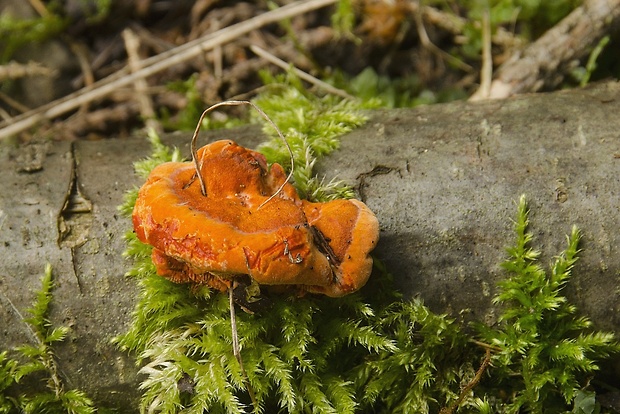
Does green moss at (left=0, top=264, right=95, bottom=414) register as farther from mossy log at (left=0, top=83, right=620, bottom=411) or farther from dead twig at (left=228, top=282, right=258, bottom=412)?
dead twig at (left=228, top=282, right=258, bottom=412)

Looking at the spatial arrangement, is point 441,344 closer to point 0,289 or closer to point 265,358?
point 265,358

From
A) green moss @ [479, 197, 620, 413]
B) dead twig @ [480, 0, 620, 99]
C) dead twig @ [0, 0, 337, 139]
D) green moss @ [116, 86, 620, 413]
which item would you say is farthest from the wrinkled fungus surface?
dead twig @ [0, 0, 337, 139]

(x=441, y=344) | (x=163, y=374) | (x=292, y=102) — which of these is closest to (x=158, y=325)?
(x=163, y=374)

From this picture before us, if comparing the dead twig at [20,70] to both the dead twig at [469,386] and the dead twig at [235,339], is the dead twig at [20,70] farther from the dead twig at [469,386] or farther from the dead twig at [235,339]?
the dead twig at [469,386]

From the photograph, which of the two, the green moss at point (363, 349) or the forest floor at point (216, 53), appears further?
the forest floor at point (216, 53)

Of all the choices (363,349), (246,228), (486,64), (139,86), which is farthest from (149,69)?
(363,349)

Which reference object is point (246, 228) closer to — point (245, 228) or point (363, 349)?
point (245, 228)

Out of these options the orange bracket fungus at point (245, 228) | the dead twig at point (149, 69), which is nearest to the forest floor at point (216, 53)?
the dead twig at point (149, 69)
